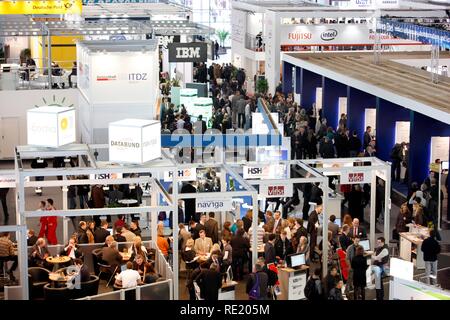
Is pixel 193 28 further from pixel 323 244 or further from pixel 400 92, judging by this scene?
pixel 323 244

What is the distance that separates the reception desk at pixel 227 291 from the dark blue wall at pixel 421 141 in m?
8.21

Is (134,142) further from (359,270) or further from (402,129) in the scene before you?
(402,129)

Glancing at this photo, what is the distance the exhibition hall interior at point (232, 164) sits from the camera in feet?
46.5

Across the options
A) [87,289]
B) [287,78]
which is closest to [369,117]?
[287,78]

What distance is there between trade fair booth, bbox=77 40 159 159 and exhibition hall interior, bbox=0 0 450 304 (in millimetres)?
33

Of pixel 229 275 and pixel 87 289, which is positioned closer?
pixel 87 289

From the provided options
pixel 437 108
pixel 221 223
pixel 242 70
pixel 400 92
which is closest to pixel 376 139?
pixel 400 92

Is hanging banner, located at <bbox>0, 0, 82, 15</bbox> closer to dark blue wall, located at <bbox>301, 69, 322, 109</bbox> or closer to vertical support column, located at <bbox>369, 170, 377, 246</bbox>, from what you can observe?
dark blue wall, located at <bbox>301, 69, 322, 109</bbox>

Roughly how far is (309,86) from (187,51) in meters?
6.56

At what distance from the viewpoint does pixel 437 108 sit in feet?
65.8

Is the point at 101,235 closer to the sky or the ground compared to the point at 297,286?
closer to the sky

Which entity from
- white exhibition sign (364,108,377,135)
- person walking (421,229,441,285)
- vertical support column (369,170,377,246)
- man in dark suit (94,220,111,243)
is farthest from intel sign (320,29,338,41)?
man in dark suit (94,220,111,243)

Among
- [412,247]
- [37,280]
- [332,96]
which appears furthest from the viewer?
[332,96]

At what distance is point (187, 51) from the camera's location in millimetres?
26750
